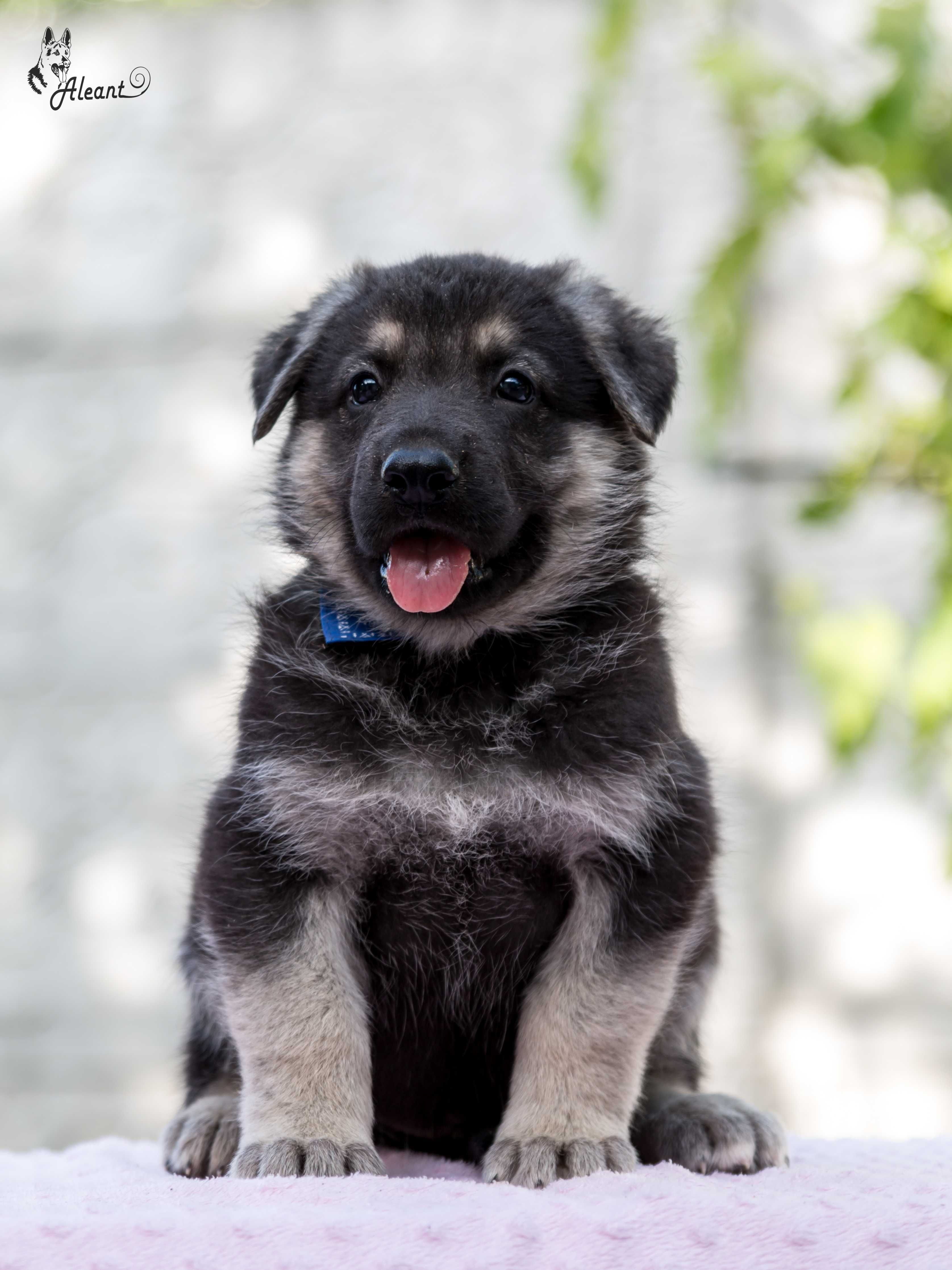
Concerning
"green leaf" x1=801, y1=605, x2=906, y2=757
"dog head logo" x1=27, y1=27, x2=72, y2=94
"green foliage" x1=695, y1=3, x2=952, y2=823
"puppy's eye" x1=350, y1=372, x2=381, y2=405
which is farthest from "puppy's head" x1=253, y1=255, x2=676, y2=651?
"dog head logo" x1=27, y1=27, x2=72, y2=94

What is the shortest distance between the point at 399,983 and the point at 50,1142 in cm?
417

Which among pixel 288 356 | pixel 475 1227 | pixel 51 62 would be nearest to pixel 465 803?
pixel 475 1227

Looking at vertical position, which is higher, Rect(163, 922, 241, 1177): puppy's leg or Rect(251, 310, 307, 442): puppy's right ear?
Rect(251, 310, 307, 442): puppy's right ear

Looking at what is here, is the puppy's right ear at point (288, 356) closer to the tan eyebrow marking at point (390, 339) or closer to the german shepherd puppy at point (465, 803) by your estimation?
the german shepherd puppy at point (465, 803)

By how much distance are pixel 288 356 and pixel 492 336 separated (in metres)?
0.53

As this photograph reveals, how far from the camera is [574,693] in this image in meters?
2.50

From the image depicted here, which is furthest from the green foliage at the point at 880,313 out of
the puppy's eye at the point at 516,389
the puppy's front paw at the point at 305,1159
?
the puppy's front paw at the point at 305,1159

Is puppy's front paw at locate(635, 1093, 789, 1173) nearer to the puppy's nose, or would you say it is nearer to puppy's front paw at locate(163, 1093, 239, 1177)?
puppy's front paw at locate(163, 1093, 239, 1177)

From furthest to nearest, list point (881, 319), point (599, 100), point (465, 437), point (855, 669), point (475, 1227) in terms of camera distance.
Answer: point (599, 100)
point (855, 669)
point (881, 319)
point (465, 437)
point (475, 1227)

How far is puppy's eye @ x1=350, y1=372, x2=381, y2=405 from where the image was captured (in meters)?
2.78

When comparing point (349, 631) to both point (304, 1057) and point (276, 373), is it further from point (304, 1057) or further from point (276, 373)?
point (304, 1057)

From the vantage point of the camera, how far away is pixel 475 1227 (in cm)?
186

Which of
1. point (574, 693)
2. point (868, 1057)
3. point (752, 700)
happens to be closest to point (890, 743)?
point (752, 700)

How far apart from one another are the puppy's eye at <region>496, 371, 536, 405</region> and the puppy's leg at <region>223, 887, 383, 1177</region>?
1.06 metres
